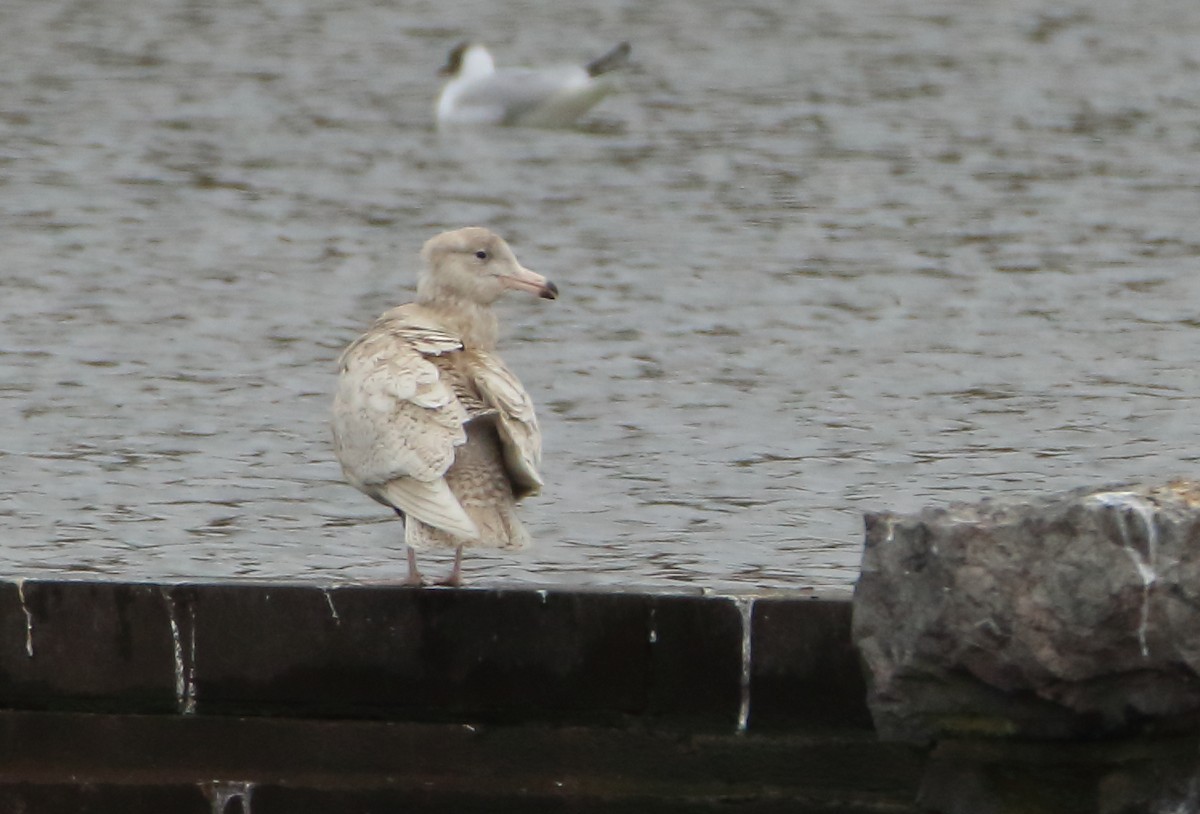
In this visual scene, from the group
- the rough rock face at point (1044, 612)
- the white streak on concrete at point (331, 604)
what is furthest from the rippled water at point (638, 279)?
the rough rock face at point (1044, 612)

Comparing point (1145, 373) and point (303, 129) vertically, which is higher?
point (303, 129)

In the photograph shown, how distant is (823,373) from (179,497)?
11.0 ft

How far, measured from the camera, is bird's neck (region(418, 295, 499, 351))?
648cm

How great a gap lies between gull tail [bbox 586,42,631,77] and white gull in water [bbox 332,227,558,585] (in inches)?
505

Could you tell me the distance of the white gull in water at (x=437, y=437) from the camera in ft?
18.4

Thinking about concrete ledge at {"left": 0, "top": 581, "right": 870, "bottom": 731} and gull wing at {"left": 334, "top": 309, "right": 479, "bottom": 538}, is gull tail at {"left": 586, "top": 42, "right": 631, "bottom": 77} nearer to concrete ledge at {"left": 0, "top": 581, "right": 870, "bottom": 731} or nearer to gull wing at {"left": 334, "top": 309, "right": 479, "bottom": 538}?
gull wing at {"left": 334, "top": 309, "right": 479, "bottom": 538}

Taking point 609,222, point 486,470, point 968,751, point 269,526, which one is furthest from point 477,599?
point 609,222

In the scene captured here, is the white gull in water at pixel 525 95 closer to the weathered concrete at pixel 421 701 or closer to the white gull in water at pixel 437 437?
the white gull in water at pixel 437 437

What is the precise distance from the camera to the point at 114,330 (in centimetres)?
1127

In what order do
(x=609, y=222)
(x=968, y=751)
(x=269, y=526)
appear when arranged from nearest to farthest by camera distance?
(x=968, y=751), (x=269, y=526), (x=609, y=222)

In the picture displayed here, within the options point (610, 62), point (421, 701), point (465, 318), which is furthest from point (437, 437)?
point (610, 62)

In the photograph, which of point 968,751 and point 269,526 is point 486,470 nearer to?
point 968,751

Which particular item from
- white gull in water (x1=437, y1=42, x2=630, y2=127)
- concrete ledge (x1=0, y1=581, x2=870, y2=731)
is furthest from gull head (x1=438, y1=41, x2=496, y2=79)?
concrete ledge (x1=0, y1=581, x2=870, y2=731)

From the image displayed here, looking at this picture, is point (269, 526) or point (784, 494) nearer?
point (269, 526)
